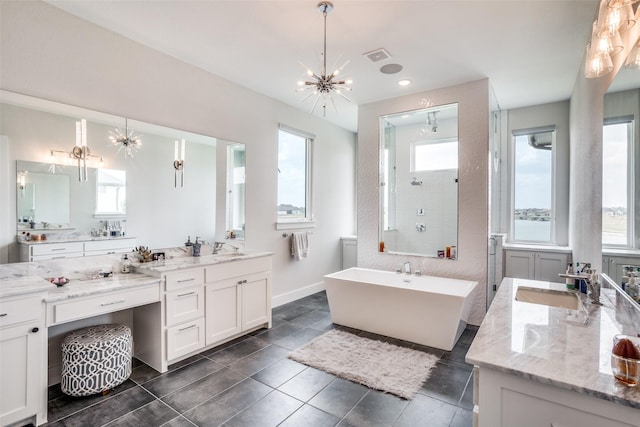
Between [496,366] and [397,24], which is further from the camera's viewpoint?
[397,24]

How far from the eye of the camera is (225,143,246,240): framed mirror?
384 centimetres

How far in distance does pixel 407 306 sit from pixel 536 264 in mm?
2277

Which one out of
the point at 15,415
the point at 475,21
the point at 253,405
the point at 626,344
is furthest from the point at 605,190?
the point at 15,415

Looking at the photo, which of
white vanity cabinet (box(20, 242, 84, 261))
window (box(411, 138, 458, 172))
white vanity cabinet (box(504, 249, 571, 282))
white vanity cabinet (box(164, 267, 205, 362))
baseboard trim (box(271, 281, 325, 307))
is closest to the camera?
white vanity cabinet (box(20, 242, 84, 261))

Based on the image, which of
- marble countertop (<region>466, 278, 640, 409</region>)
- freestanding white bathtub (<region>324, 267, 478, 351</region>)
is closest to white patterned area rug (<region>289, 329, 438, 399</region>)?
freestanding white bathtub (<region>324, 267, 478, 351</region>)

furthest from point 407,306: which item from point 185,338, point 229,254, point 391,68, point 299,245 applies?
point 391,68

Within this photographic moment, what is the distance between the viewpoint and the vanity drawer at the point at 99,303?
2150mm

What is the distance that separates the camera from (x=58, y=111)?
8.28 ft

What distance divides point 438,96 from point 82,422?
472 cm

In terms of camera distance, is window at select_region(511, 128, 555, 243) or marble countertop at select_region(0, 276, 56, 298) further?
window at select_region(511, 128, 555, 243)

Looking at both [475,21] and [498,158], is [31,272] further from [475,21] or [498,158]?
[498,158]

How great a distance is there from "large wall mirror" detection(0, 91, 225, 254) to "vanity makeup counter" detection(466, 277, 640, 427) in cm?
299

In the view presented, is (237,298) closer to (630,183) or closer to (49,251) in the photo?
(49,251)

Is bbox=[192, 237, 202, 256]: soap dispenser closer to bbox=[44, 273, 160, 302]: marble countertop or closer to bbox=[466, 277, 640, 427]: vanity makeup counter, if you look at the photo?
bbox=[44, 273, 160, 302]: marble countertop
